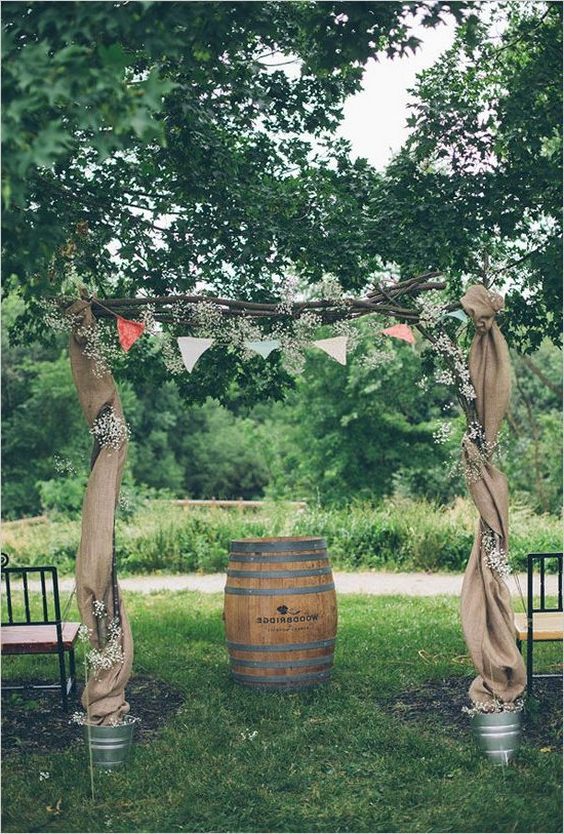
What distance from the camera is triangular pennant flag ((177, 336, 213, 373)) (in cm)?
562

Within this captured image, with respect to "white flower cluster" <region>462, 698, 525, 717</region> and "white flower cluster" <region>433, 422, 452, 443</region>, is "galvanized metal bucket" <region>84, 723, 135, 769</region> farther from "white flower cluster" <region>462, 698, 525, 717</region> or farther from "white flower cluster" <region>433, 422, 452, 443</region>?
"white flower cluster" <region>433, 422, 452, 443</region>

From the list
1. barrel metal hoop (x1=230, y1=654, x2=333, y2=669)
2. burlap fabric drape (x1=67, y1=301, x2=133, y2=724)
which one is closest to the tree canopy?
burlap fabric drape (x1=67, y1=301, x2=133, y2=724)

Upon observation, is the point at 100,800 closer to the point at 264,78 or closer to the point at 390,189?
the point at 390,189

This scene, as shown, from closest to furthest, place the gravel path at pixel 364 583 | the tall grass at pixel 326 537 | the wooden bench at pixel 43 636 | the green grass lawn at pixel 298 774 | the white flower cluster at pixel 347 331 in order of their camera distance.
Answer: the green grass lawn at pixel 298 774, the white flower cluster at pixel 347 331, the wooden bench at pixel 43 636, the gravel path at pixel 364 583, the tall grass at pixel 326 537

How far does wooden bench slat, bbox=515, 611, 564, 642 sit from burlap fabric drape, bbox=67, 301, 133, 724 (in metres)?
2.33

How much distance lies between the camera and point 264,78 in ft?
24.5

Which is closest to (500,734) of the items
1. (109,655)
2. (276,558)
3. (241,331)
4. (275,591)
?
(275,591)

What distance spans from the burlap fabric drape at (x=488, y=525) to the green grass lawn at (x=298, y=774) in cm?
45

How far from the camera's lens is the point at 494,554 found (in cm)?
533

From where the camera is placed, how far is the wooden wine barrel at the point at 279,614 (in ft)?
21.0

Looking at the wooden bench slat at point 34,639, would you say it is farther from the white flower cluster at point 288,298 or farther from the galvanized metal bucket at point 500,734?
the galvanized metal bucket at point 500,734

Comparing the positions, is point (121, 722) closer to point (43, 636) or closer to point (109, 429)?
point (43, 636)

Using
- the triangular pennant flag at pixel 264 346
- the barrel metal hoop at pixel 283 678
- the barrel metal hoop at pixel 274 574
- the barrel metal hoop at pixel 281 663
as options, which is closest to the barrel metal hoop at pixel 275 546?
the barrel metal hoop at pixel 274 574

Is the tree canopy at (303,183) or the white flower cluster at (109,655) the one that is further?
the tree canopy at (303,183)
